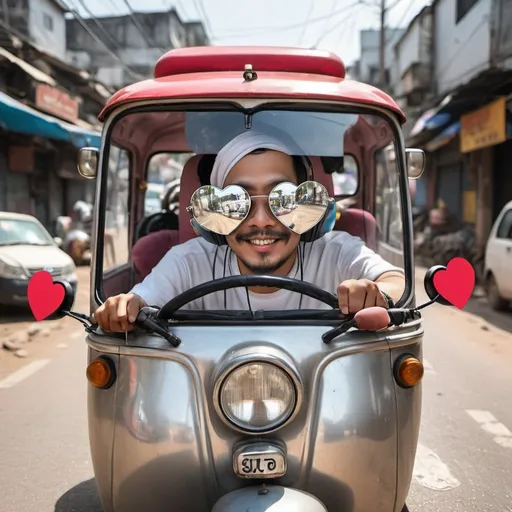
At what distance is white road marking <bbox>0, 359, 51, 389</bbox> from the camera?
5.51 meters

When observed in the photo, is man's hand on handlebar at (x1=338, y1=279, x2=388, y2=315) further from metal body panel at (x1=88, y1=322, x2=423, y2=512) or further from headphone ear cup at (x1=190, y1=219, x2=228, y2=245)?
headphone ear cup at (x1=190, y1=219, x2=228, y2=245)

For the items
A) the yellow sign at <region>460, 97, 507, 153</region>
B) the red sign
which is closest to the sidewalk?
the yellow sign at <region>460, 97, 507, 153</region>

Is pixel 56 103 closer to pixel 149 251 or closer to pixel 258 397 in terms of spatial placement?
pixel 149 251

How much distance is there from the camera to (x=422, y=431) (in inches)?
167

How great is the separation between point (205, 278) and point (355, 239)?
2.25 ft

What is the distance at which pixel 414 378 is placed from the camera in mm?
2098

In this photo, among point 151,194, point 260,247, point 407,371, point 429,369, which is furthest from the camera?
point 429,369

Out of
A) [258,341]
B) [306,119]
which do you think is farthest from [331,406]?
[306,119]

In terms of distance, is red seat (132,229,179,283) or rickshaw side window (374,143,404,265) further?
red seat (132,229,179,283)

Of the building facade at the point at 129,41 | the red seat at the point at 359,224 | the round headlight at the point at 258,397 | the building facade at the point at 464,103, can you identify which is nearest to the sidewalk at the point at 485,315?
the building facade at the point at 464,103

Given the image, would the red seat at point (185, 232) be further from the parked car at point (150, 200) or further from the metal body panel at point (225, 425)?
the metal body panel at point (225, 425)

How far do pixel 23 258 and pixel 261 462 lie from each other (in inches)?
301

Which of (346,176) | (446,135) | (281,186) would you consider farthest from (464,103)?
(281,186)

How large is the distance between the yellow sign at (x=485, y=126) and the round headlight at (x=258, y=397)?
11.2m
